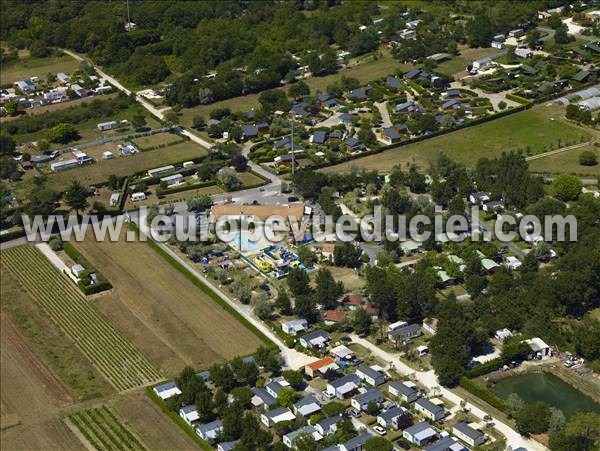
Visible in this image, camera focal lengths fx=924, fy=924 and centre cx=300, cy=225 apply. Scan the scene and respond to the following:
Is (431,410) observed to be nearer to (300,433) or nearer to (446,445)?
(446,445)

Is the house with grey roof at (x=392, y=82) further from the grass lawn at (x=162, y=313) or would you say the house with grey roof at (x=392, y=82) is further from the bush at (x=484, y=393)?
the bush at (x=484, y=393)

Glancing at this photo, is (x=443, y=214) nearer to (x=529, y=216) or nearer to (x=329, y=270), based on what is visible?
(x=529, y=216)

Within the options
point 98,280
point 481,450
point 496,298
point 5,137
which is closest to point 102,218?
point 98,280

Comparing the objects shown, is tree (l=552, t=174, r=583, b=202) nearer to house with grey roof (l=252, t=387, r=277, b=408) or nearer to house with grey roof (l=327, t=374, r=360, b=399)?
house with grey roof (l=327, t=374, r=360, b=399)

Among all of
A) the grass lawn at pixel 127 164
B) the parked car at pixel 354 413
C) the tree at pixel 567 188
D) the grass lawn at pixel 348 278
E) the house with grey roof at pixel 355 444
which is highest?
the tree at pixel 567 188

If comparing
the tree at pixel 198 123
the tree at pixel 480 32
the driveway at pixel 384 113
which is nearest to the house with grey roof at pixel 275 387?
the driveway at pixel 384 113

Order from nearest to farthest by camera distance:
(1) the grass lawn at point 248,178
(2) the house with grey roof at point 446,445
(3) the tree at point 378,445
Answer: (3) the tree at point 378,445 < (2) the house with grey roof at point 446,445 < (1) the grass lawn at point 248,178
